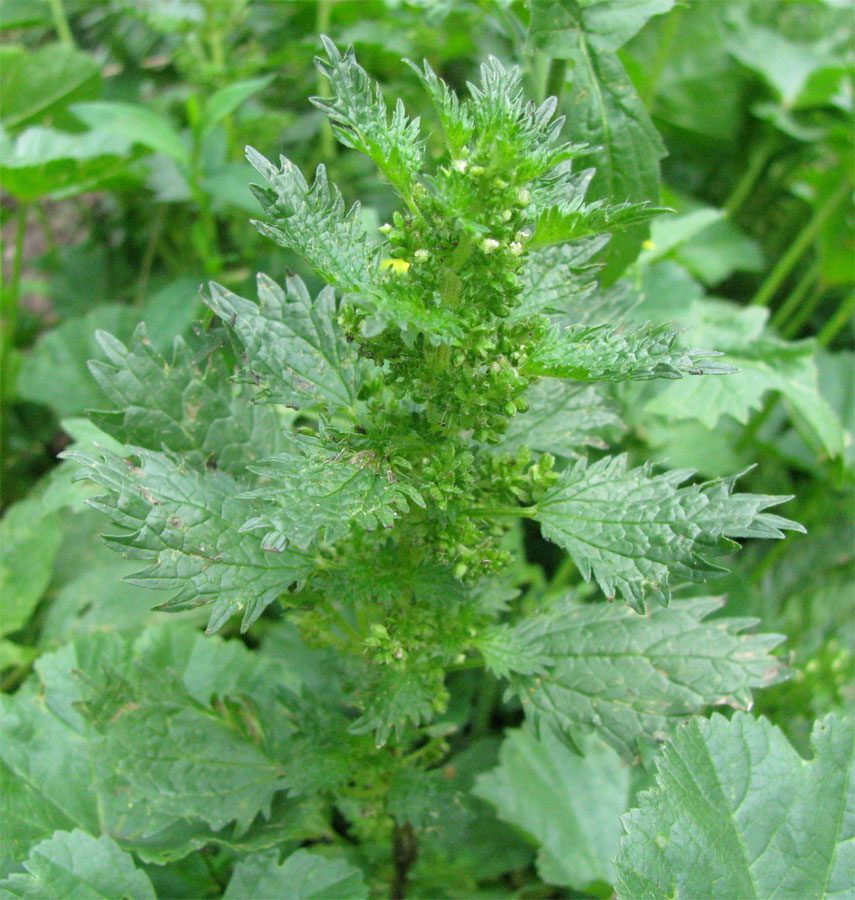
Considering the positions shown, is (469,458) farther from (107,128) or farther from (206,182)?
(107,128)

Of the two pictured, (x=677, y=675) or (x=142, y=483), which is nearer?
(x=142, y=483)

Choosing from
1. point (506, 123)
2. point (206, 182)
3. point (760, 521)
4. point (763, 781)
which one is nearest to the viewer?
point (506, 123)

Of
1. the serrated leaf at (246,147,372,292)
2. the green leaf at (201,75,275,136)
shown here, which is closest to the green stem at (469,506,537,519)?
the serrated leaf at (246,147,372,292)

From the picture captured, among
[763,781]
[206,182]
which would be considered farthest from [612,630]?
[206,182]

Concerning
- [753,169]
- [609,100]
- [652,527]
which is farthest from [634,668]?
[753,169]

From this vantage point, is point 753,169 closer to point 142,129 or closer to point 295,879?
point 142,129

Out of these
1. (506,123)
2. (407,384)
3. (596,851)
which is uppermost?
(506,123)

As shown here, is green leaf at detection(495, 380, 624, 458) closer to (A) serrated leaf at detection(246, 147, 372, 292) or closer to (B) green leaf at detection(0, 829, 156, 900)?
(A) serrated leaf at detection(246, 147, 372, 292)
